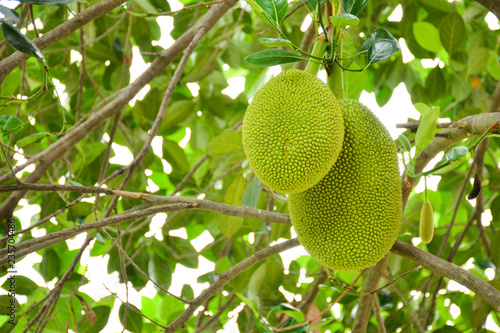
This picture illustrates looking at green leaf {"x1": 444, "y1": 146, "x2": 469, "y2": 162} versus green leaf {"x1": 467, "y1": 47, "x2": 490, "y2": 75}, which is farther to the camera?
green leaf {"x1": 467, "y1": 47, "x2": 490, "y2": 75}

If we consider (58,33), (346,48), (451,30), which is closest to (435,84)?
(451,30)

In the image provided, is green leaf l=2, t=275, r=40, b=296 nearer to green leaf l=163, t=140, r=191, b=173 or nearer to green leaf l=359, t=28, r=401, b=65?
green leaf l=163, t=140, r=191, b=173

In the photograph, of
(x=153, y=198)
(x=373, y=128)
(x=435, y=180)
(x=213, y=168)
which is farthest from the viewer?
(x=435, y=180)

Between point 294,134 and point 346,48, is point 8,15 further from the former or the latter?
point 346,48

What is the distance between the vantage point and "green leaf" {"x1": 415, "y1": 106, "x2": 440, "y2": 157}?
2.06ft

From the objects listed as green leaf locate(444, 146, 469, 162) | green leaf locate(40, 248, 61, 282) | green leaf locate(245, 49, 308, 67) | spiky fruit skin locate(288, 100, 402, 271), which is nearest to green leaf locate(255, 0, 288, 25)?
green leaf locate(245, 49, 308, 67)

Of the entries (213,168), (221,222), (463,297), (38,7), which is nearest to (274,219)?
(221,222)

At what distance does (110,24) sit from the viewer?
1.34m

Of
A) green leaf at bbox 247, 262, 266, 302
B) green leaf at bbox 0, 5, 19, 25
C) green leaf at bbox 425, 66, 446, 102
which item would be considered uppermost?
green leaf at bbox 0, 5, 19, 25

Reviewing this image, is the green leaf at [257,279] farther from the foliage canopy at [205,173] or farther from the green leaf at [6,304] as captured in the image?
the green leaf at [6,304]

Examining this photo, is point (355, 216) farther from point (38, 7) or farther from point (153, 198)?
point (38, 7)

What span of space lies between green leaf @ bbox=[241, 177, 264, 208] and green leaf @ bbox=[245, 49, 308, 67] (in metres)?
0.31

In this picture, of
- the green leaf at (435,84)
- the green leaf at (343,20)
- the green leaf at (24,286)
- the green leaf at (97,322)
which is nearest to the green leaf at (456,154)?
the green leaf at (343,20)

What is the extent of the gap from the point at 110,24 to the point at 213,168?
0.51 m
